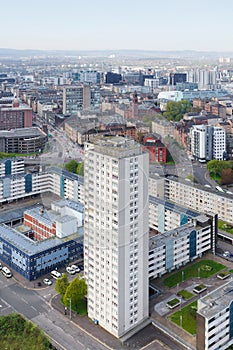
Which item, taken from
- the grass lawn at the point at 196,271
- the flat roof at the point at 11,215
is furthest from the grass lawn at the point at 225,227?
the flat roof at the point at 11,215

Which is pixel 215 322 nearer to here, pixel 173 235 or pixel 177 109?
pixel 173 235

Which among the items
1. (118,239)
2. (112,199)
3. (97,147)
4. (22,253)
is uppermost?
(97,147)

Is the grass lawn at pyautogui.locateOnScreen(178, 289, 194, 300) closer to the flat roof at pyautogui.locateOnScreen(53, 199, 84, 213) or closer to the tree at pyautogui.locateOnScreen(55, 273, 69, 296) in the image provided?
the tree at pyautogui.locateOnScreen(55, 273, 69, 296)

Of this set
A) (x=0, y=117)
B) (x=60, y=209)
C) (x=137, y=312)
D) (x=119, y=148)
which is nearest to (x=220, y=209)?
(x=60, y=209)

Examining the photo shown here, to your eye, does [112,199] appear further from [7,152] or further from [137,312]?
[7,152]

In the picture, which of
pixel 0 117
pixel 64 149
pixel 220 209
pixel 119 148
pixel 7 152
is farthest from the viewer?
pixel 0 117

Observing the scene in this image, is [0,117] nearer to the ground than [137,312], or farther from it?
farther from it

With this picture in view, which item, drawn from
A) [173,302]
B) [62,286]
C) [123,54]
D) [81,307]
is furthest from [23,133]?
[123,54]
